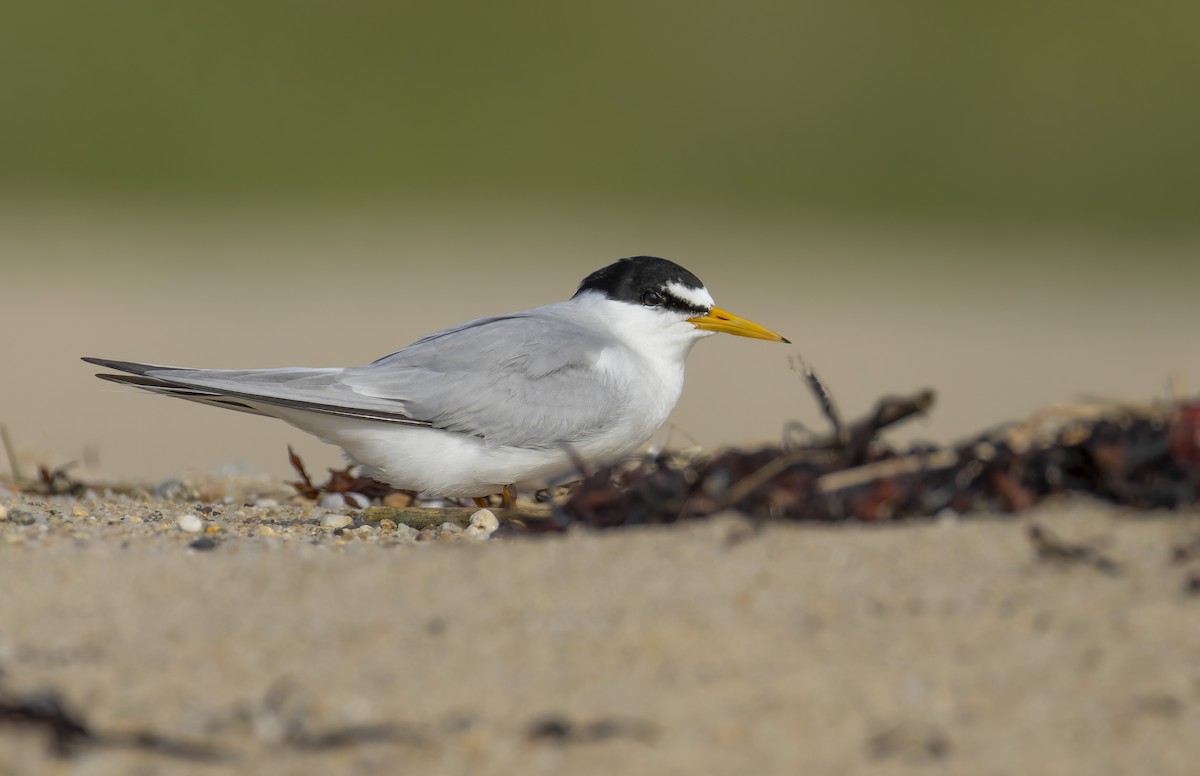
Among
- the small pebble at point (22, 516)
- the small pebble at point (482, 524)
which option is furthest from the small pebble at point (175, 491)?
the small pebble at point (482, 524)

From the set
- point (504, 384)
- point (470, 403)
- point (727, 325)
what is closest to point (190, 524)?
point (470, 403)

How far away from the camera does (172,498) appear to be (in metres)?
5.23

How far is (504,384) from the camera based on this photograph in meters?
4.94

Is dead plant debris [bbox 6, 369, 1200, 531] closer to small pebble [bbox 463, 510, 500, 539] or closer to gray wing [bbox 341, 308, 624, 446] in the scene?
small pebble [bbox 463, 510, 500, 539]

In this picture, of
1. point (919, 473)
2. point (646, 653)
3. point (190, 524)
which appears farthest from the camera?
point (190, 524)

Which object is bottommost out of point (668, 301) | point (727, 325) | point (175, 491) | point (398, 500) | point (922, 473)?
point (398, 500)

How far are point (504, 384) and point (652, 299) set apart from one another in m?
0.90

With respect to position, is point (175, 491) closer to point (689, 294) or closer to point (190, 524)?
point (190, 524)

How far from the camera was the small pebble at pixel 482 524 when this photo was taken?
4.50 metres

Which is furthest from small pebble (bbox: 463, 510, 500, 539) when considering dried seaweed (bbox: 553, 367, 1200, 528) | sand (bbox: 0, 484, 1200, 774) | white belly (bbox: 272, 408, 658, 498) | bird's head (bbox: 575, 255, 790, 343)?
bird's head (bbox: 575, 255, 790, 343)

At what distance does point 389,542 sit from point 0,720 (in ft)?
5.82

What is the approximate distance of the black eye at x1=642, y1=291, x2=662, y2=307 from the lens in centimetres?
562

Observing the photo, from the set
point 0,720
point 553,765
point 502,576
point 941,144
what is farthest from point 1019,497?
point 941,144

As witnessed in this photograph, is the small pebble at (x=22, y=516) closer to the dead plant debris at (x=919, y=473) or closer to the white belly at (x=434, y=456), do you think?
the white belly at (x=434, y=456)
